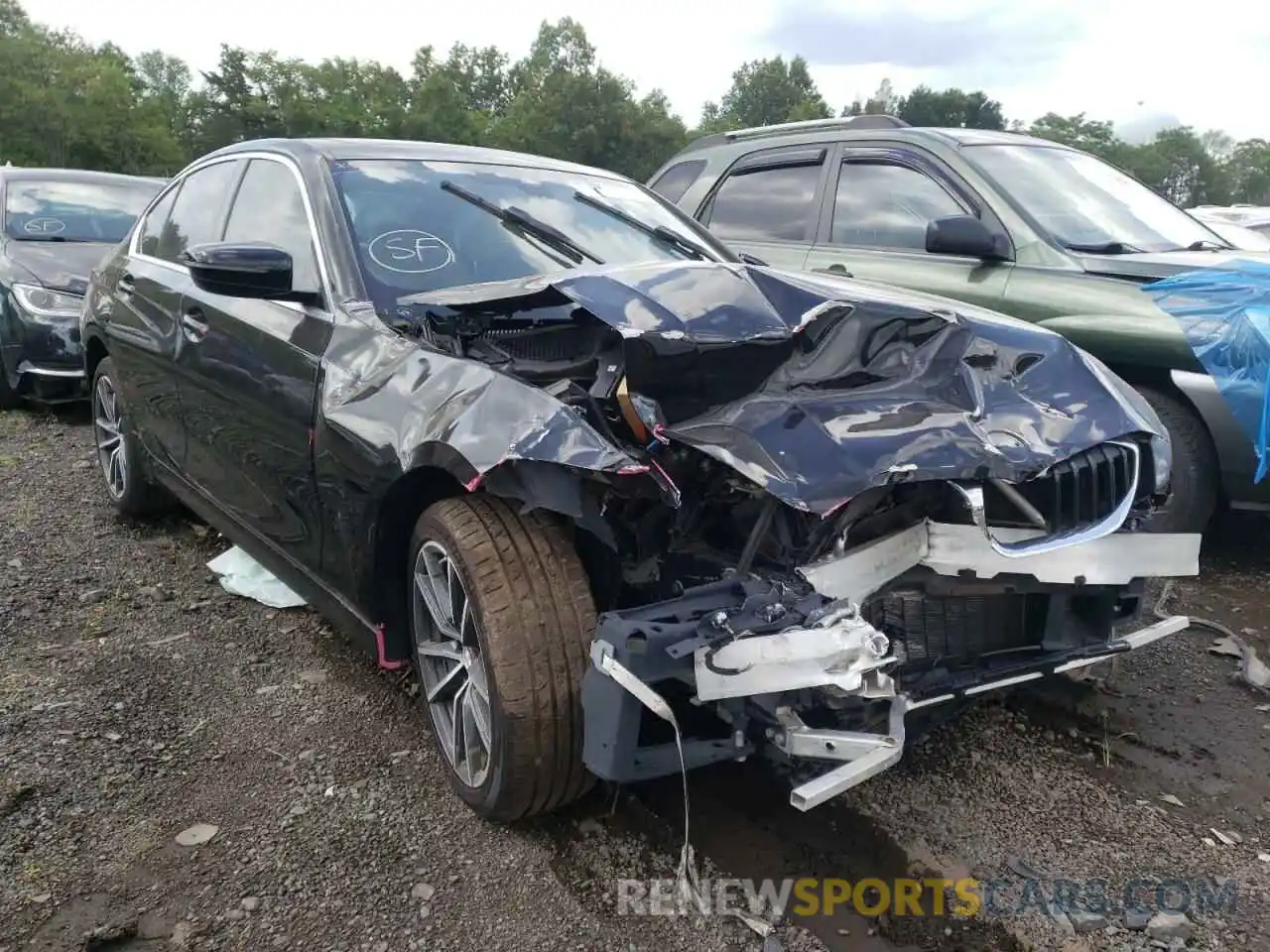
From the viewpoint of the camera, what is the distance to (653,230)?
12.0 feet

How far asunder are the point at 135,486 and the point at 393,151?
2.26 m

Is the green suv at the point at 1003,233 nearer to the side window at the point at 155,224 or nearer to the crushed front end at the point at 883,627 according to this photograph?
the crushed front end at the point at 883,627

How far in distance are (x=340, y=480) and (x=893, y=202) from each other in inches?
143

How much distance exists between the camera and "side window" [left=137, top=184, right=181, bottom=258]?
14.3 ft

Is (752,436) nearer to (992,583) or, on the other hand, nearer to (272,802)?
(992,583)

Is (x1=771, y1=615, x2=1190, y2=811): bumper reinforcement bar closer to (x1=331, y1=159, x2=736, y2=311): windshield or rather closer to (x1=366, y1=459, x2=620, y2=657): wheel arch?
(x1=366, y1=459, x2=620, y2=657): wheel arch

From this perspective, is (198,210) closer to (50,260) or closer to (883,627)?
(883,627)

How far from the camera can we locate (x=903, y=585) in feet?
7.20

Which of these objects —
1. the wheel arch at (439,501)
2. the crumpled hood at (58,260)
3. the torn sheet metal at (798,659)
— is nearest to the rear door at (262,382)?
the wheel arch at (439,501)

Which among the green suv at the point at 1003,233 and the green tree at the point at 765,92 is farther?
the green tree at the point at 765,92

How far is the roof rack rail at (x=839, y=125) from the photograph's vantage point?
5.34 metres

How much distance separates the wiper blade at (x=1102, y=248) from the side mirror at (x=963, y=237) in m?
0.30

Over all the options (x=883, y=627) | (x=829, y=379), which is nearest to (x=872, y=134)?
(x=829, y=379)

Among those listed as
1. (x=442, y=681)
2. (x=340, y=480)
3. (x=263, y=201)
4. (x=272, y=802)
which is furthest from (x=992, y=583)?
(x=263, y=201)
